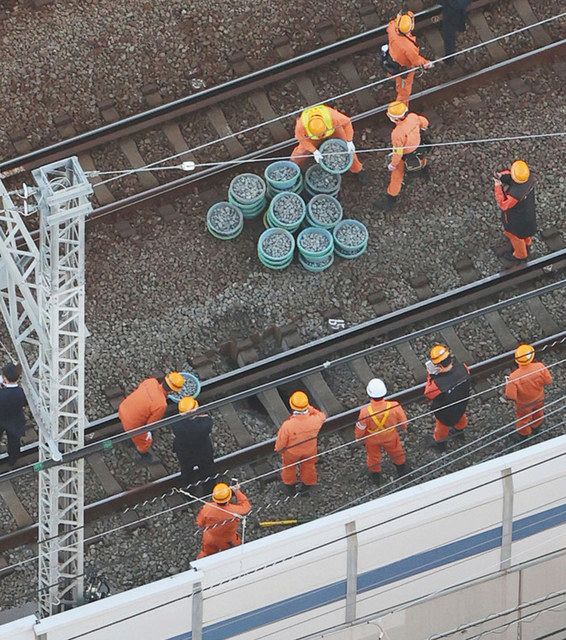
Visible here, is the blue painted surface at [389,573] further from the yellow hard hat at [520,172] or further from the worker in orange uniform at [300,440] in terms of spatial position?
the yellow hard hat at [520,172]

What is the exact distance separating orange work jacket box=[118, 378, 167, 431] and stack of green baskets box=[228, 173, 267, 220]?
2.78 metres

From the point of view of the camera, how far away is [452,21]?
786 inches

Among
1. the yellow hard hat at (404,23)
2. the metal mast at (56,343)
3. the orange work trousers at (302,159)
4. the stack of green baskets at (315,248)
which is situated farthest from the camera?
the orange work trousers at (302,159)

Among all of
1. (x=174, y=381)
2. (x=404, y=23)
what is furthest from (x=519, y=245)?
(x=174, y=381)

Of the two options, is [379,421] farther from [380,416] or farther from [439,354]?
[439,354]

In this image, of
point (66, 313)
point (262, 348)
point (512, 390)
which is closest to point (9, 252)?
point (66, 313)

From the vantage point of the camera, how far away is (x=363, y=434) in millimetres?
17375

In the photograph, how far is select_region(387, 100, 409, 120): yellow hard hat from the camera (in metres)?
18.9

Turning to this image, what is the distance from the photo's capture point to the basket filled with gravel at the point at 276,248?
18.9 m

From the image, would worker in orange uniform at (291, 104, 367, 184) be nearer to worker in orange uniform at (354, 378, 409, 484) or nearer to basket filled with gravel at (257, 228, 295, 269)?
basket filled with gravel at (257, 228, 295, 269)

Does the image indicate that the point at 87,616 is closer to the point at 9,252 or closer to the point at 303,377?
the point at 9,252

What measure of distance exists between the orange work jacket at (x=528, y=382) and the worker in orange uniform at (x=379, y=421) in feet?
3.88

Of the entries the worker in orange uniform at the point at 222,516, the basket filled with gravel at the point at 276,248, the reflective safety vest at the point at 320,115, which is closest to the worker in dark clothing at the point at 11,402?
the worker in orange uniform at the point at 222,516

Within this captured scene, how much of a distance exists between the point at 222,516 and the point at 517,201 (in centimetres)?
496
